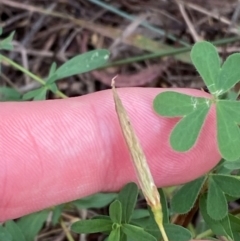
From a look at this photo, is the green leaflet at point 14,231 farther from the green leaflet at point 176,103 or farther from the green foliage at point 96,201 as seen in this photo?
the green leaflet at point 176,103

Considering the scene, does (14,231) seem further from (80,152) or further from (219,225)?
(219,225)

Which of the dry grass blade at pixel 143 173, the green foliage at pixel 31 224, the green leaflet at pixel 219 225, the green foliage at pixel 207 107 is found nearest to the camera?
the dry grass blade at pixel 143 173

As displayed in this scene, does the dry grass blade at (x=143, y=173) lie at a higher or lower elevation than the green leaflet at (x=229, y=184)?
higher

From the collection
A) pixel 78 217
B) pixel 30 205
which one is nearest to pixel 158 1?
pixel 78 217

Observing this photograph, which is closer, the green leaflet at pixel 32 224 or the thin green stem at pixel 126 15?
the green leaflet at pixel 32 224

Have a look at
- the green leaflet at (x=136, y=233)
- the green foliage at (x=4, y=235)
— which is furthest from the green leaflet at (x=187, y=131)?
the green foliage at (x=4, y=235)

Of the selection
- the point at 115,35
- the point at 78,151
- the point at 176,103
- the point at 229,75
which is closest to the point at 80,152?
the point at 78,151

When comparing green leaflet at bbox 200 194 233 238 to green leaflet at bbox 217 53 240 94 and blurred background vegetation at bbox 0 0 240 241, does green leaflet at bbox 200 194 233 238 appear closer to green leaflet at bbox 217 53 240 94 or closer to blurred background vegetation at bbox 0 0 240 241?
green leaflet at bbox 217 53 240 94
